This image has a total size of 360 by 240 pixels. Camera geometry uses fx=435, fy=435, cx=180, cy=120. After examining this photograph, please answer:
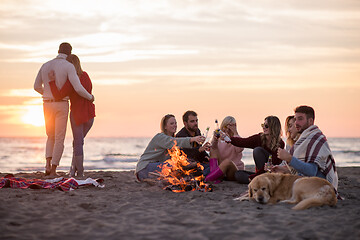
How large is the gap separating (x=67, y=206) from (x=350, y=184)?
5.95 metres

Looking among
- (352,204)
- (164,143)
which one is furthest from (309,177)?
(164,143)

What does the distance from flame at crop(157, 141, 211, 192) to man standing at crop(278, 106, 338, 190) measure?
190cm

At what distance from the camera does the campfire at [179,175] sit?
745 centimetres

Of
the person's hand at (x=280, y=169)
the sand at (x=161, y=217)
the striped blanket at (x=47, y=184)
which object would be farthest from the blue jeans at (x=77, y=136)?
the person's hand at (x=280, y=169)

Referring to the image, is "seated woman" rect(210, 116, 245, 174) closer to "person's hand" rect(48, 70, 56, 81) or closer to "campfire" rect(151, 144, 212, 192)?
"campfire" rect(151, 144, 212, 192)

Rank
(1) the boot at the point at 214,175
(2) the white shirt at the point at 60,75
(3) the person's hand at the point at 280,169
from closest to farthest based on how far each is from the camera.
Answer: (3) the person's hand at the point at 280,169
(1) the boot at the point at 214,175
(2) the white shirt at the point at 60,75

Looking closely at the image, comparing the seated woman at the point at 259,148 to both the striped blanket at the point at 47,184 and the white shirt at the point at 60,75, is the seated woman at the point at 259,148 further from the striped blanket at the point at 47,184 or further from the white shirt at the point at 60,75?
the white shirt at the point at 60,75

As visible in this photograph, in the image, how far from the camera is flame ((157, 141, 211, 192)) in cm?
746

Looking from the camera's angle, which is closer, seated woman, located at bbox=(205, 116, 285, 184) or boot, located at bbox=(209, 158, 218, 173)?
seated woman, located at bbox=(205, 116, 285, 184)

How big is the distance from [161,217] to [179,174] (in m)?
2.51

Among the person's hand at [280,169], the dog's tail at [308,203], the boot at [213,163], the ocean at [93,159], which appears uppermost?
the person's hand at [280,169]

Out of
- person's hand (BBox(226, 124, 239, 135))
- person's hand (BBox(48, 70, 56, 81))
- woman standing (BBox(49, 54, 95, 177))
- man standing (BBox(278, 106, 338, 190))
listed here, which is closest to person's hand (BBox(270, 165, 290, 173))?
man standing (BBox(278, 106, 338, 190))

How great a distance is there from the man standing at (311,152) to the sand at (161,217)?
52 centimetres

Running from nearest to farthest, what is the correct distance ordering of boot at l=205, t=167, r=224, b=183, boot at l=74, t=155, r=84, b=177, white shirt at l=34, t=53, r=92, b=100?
boot at l=205, t=167, r=224, b=183
white shirt at l=34, t=53, r=92, b=100
boot at l=74, t=155, r=84, b=177
